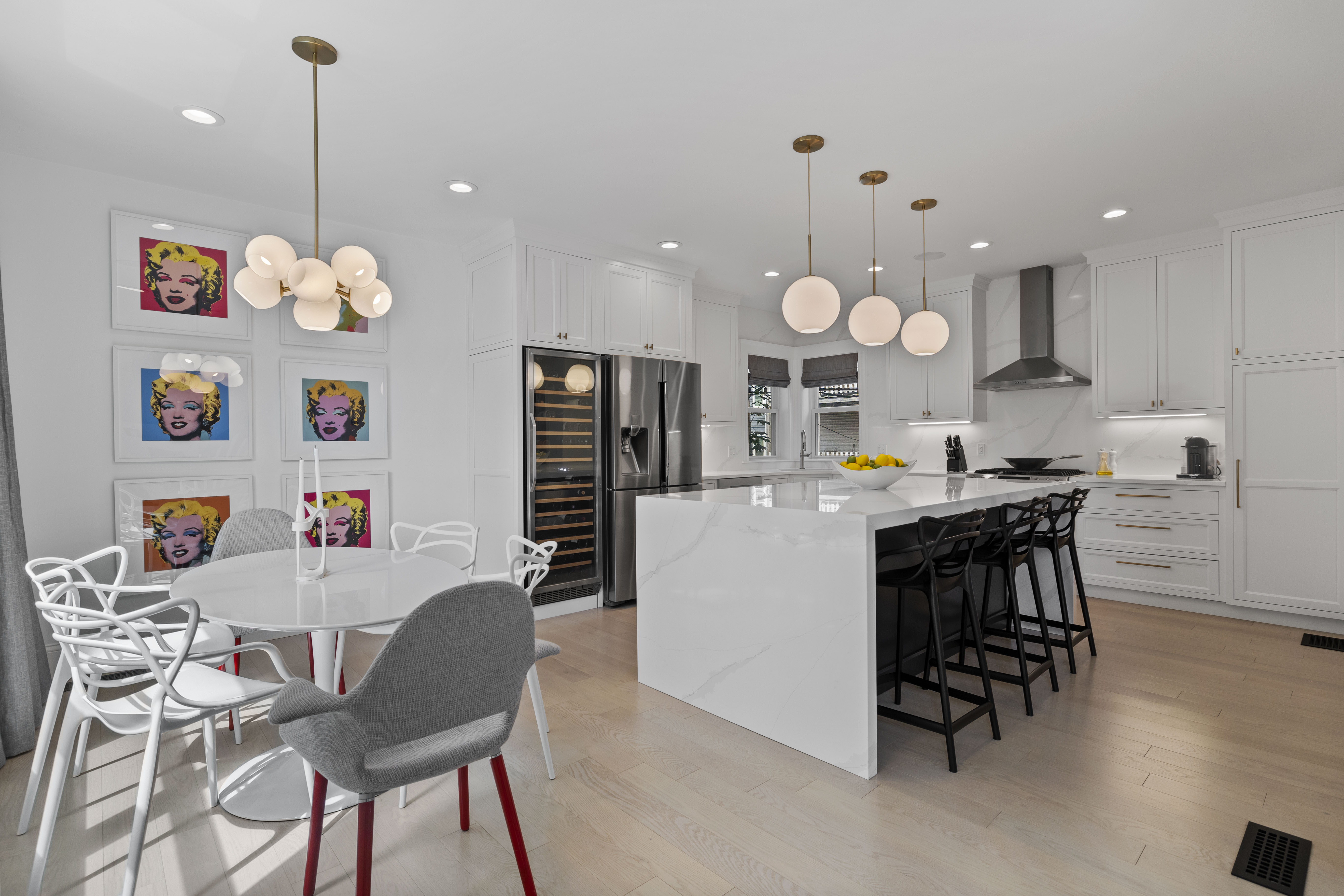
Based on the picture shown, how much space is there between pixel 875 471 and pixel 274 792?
103 inches

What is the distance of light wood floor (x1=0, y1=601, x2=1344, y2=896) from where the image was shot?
174cm

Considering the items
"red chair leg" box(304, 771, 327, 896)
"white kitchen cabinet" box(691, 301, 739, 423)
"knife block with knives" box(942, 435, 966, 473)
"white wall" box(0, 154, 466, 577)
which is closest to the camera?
"red chair leg" box(304, 771, 327, 896)

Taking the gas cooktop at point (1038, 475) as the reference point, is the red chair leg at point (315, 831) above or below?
below

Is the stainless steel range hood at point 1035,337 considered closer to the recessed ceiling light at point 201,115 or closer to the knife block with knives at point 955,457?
the knife block with knives at point 955,457

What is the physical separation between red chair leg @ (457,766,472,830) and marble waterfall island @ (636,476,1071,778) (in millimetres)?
1115

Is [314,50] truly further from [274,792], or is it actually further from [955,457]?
[955,457]

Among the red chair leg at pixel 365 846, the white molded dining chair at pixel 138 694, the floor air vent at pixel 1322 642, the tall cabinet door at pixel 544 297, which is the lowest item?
the floor air vent at pixel 1322 642

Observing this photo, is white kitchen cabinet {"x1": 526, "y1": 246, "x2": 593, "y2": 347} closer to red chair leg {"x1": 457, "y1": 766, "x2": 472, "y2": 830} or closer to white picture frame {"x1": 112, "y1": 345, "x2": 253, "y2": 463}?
white picture frame {"x1": 112, "y1": 345, "x2": 253, "y2": 463}

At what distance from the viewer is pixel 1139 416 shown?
483 centimetres

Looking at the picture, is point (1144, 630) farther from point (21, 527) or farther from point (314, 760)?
point (21, 527)

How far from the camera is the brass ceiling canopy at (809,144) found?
3.01 metres

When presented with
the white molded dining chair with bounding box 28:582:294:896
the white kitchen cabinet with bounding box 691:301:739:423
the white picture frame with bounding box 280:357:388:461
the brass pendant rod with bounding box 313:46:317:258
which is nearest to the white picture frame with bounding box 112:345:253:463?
the white picture frame with bounding box 280:357:388:461

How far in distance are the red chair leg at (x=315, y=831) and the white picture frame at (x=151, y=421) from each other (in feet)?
8.99

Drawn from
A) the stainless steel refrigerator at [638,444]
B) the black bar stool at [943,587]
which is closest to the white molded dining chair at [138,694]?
the black bar stool at [943,587]
